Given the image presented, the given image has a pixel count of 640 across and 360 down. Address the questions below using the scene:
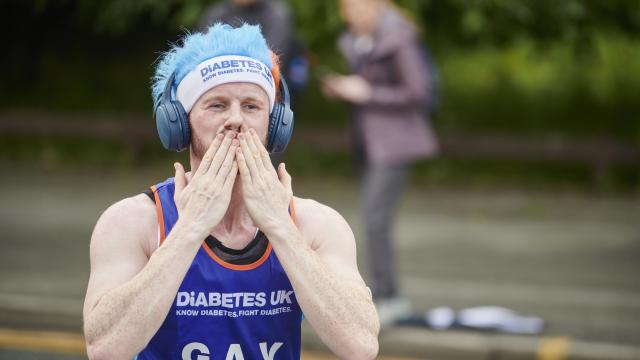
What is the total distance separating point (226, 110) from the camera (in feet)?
10.6

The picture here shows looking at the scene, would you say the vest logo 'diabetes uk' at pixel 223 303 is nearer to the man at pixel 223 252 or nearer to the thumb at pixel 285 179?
the man at pixel 223 252

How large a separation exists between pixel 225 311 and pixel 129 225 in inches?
13.9

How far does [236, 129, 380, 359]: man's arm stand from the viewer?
10.1 feet

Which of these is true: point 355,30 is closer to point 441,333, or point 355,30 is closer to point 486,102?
point 441,333

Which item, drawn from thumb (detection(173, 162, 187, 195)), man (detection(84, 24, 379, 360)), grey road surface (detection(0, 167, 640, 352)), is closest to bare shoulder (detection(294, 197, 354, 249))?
man (detection(84, 24, 379, 360))

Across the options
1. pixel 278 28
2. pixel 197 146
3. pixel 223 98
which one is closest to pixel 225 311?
pixel 197 146

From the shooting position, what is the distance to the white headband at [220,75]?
320cm

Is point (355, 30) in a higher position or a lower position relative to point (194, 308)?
higher

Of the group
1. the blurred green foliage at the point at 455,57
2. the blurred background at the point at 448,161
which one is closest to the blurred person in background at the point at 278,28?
the blurred background at the point at 448,161

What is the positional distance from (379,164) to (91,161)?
38.6 feet

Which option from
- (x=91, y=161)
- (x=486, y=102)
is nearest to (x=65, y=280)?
(x=91, y=161)

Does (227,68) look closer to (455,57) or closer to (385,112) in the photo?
(385,112)

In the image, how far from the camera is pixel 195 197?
10.0ft

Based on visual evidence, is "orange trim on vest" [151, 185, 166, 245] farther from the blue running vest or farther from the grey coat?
the grey coat
